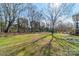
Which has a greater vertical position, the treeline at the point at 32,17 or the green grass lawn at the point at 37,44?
the treeline at the point at 32,17

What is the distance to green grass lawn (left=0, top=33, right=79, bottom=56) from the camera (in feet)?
6.38

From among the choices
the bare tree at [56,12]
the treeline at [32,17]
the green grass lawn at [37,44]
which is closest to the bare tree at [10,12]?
the treeline at [32,17]

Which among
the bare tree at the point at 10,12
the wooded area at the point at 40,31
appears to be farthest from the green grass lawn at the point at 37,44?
the bare tree at the point at 10,12

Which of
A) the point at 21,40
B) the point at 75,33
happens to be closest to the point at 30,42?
the point at 21,40

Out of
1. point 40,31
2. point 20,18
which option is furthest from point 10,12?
point 40,31

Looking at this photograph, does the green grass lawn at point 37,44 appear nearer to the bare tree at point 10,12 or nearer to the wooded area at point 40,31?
the wooded area at point 40,31

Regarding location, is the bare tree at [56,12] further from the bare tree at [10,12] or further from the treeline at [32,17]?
the bare tree at [10,12]

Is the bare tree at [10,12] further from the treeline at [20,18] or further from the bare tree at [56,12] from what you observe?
the bare tree at [56,12]

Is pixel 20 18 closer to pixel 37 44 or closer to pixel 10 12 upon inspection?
pixel 10 12

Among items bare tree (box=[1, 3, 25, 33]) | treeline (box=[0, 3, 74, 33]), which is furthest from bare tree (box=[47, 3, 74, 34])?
bare tree (box=[1, 3, 25, 33])

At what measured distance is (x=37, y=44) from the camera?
1958mm

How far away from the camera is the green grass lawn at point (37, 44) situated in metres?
1.94

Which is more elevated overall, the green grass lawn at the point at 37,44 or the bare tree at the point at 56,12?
the bare tree at the point at 56,12

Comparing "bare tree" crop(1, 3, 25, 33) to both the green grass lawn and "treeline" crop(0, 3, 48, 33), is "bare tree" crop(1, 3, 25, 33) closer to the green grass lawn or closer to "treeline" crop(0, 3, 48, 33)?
"treeline" crop(0, 3, 48, 33)
